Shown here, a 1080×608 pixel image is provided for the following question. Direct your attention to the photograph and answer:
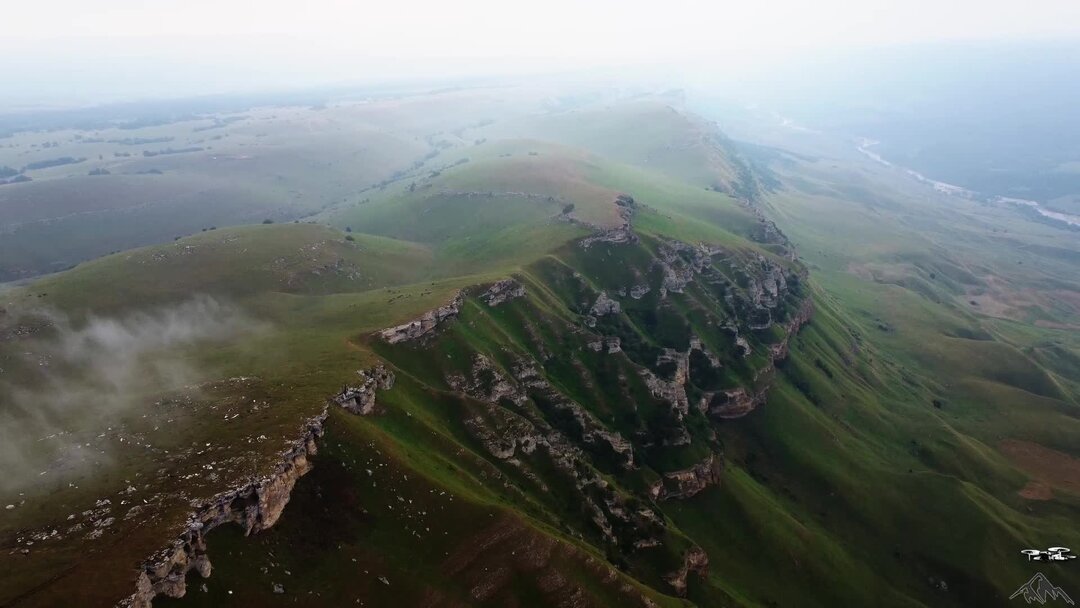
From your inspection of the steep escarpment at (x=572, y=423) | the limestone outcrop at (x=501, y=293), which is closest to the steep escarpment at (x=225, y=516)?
the steep escarpment at (x=572, y=423)

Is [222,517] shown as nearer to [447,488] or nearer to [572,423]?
[447,488]

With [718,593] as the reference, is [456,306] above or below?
above

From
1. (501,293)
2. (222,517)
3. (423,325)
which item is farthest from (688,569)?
(222,517)

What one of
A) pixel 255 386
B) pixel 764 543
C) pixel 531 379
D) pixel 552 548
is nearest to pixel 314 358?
pixel 255 386

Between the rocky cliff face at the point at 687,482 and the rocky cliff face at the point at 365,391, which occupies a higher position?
the rocky cliff face at the point at 365,391

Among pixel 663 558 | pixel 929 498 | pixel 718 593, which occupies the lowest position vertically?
pixel 929 498

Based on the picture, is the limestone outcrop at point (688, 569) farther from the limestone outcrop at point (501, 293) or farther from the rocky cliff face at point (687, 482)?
the limestone outcrop at point (501, 293)

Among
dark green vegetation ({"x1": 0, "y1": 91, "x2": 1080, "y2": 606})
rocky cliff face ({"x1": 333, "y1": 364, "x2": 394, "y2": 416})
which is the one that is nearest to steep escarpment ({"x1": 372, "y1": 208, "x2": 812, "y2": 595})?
dark green vegetation ({"x1": 0, "y1": 91, "x2": 1080, "y2": 606})

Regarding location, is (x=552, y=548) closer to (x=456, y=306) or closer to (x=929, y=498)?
(x=456, y=306)
